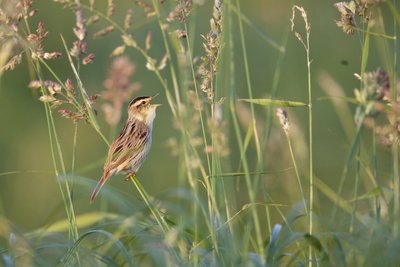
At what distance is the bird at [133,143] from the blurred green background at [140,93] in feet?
9.58

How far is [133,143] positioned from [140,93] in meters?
4.89

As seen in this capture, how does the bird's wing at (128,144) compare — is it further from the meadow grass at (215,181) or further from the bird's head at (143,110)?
the meadow grass at (215,181)

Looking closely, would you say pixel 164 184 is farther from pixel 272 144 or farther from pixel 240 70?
pixel 272 144

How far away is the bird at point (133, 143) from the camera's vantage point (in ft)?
19.4

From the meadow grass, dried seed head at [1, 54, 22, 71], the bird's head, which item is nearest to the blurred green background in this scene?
the bird's head

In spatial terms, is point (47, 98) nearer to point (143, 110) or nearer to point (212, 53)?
point (212, 53)

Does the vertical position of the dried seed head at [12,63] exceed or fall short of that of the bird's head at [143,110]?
it exceeds it

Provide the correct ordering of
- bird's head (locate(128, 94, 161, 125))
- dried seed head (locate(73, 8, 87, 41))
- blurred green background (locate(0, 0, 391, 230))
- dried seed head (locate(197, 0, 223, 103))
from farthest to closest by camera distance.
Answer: blurred green background (locate(0, 0, 391, 230)) < bird's head (locate(128, 94, 161, 125)) < dried seed head (locate(73, 8, 87, 41)) < dried seed head (locate(197, 0, 223, 103))

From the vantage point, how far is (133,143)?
5996mm

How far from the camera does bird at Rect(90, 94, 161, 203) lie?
19.4 feet

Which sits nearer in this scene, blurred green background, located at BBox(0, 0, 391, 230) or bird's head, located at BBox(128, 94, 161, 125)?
bird's head, located at BBox(128, 94, 161, 125)

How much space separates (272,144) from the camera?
4.75 metres

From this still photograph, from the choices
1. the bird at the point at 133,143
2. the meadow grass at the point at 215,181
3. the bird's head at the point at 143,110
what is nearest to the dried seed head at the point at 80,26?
the meadow grass at the point at 215,181

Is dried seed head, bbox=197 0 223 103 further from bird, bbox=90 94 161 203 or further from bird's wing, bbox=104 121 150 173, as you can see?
bird's wing, bbox=104 121 150 173
